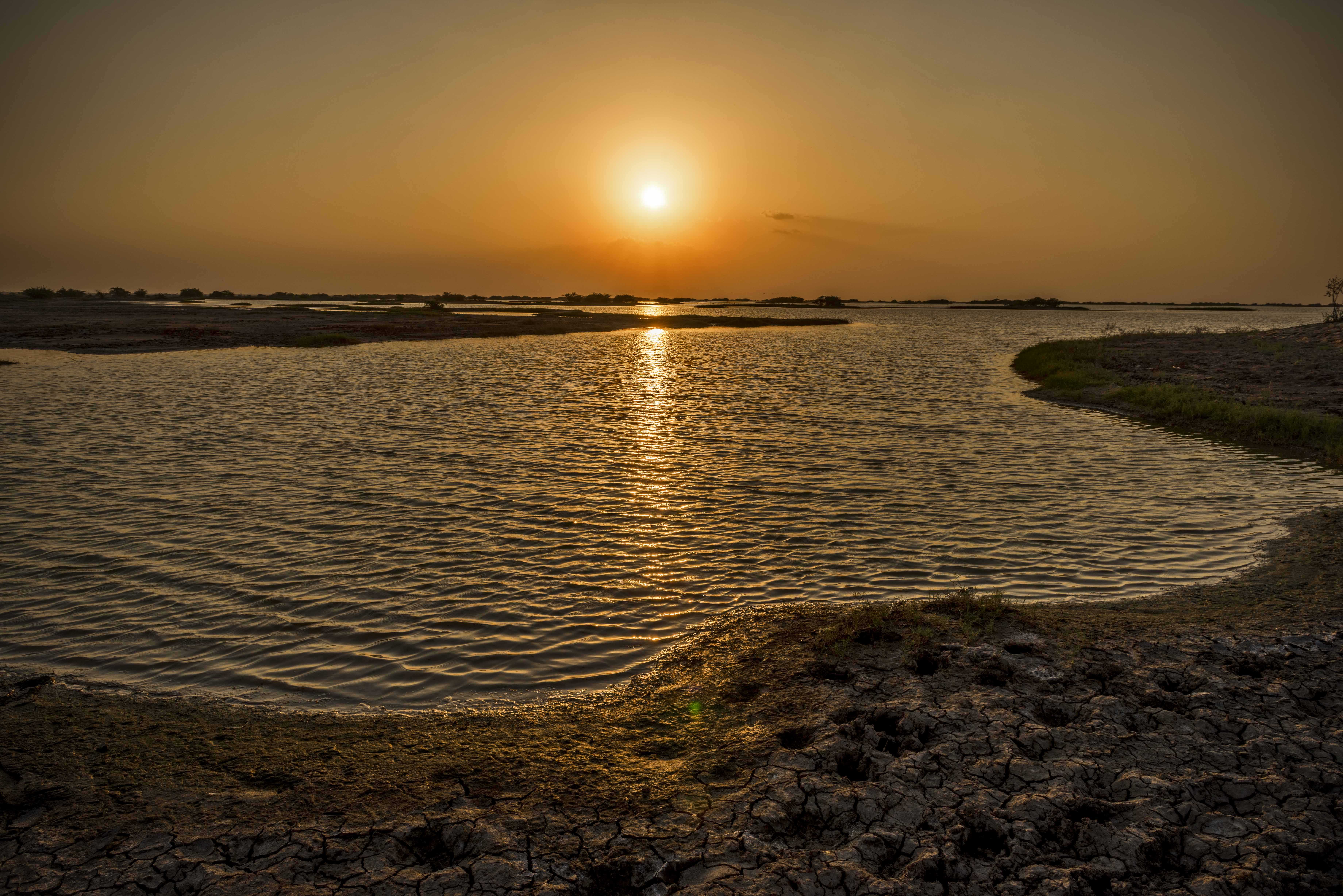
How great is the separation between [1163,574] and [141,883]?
12.5m

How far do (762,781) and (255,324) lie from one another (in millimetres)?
81837

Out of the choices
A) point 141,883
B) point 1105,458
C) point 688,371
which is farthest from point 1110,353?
point 141,883

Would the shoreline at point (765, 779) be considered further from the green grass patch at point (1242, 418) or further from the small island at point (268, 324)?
the small island at point (268, 324)

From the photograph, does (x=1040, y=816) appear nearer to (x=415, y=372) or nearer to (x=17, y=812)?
(x=17, y=812)

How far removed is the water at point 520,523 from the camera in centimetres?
850

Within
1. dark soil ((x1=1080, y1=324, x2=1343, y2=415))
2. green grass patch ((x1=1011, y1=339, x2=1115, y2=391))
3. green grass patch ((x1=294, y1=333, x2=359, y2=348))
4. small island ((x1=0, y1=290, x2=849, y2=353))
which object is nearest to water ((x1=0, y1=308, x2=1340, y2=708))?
green grass patch ((x1=1011, y1=339, x2=1115, y2=391))

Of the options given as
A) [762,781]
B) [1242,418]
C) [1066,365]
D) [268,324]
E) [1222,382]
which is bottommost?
[762,781]

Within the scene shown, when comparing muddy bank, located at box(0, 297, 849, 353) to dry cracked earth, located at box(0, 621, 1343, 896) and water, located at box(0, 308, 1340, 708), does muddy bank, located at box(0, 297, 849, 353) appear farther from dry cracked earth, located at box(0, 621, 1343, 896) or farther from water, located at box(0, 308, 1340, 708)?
dry cracked earth, located at box(0, 621, 1343, 896)

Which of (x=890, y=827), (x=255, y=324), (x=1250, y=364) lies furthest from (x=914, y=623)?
(x=255, y=324)

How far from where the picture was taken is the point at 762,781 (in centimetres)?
563

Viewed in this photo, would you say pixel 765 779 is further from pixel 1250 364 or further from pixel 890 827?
pixel 1250 364

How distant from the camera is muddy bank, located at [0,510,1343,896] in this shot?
460 centimetres

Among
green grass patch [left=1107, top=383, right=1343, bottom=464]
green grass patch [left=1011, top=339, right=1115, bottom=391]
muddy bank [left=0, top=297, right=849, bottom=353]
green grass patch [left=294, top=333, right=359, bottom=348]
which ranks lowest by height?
green grass patch [left=1107, top=383, right=1343, bottom=464]

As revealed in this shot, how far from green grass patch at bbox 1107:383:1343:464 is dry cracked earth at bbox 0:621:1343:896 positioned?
1760cm
